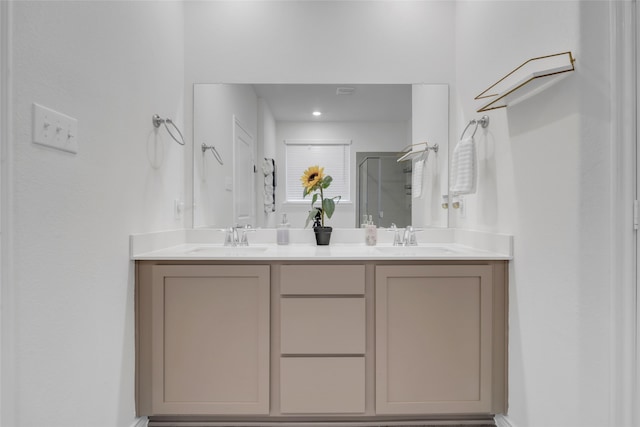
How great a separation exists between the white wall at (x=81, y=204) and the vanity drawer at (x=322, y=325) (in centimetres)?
68

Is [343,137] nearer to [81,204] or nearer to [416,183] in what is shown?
[416,183]

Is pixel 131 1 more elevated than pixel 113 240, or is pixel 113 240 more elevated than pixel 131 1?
pixel 131 1

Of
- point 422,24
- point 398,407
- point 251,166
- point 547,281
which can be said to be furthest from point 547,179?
point 251,166

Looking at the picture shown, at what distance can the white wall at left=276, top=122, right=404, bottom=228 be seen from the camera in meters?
2.24

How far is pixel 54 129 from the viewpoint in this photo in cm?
112

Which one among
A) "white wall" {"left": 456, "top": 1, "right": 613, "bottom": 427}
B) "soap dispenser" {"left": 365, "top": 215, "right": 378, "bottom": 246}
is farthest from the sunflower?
"white wall" {"left": 456, "top": 1, "right": 613, "bottom": 427}

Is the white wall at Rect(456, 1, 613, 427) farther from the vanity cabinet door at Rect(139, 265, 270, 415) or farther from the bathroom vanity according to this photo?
the vanity cabinet door at Rect(139, 265, 270, 415)

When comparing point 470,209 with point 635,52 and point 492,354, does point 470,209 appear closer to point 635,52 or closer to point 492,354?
point 492,354

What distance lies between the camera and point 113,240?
1445 mm

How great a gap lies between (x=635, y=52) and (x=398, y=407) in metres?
1.59

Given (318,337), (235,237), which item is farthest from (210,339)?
(235,237)

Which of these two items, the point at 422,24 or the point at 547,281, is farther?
the point at 422,24

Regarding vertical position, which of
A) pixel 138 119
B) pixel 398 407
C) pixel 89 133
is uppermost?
pixel 138 119

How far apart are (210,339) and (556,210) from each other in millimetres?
1486
